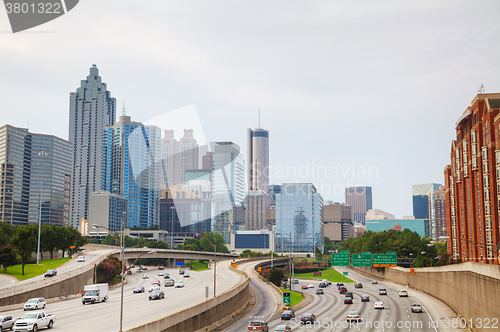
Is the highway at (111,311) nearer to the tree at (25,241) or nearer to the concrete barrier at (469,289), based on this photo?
the tree at (25,241)

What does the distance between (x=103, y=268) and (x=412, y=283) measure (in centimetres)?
7433

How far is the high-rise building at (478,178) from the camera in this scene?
89.2 meters

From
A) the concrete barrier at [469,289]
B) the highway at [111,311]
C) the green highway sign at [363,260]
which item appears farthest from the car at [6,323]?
the green highway sign at [363,260]

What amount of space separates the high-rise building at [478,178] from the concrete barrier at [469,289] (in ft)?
28.7

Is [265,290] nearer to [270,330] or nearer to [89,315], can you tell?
[270,330]

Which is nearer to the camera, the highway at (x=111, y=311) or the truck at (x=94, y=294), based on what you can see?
the highway at (x=111, y=311)

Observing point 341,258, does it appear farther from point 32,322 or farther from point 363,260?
point 32,322

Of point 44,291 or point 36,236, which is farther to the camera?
point 36,236

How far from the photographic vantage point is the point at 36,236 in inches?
4043

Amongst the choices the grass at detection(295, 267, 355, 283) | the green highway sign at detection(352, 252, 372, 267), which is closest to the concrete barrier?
the green highway sign at detection(352, 252, 372, 267)

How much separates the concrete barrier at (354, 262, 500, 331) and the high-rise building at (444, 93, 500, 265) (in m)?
8.74

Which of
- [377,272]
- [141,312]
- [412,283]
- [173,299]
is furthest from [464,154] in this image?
[141,312]

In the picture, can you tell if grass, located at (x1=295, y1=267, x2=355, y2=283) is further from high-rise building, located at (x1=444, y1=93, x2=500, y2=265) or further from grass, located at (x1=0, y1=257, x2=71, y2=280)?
grass, located at (x1=0, y1=257, x2=71, y2=280)

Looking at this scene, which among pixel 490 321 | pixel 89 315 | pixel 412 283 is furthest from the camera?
pixel 412 283
